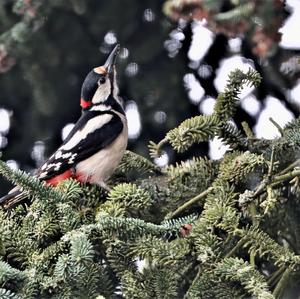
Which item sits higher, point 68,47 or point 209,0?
point 209,0

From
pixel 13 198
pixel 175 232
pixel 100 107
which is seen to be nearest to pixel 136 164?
pixel 13 198

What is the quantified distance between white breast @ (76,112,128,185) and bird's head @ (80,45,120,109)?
0.25 metres

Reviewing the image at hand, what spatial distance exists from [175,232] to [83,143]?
1378 millimetres

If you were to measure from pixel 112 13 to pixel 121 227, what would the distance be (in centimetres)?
220

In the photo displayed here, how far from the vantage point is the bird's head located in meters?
3.82

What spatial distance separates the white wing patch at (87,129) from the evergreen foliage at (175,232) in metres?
0.90

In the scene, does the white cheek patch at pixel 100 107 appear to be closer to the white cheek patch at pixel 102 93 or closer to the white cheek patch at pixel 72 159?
the white cheek patch at pixel 102 93

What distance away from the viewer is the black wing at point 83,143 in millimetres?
3360

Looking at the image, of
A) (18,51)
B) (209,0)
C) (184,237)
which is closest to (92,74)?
(18,51)

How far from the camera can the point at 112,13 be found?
419cm

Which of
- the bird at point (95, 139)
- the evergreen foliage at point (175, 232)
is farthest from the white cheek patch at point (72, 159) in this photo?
the evergreen foliage at point (175, 232)

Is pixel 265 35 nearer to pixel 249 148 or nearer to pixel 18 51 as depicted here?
pixel 249 148

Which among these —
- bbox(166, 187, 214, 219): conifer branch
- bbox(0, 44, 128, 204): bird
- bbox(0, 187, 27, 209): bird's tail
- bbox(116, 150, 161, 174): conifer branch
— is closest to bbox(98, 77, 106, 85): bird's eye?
bbox(0, 44, 128, 204): bird

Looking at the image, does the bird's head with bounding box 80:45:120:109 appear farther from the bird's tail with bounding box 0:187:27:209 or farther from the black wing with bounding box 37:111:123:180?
the bird's tail with bounding box 0:187:27:209
